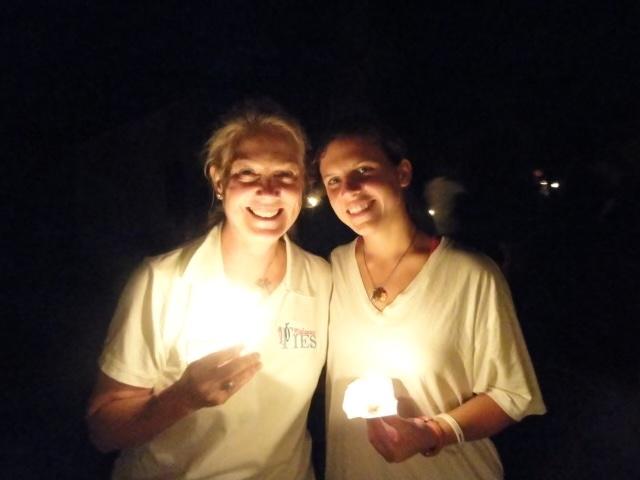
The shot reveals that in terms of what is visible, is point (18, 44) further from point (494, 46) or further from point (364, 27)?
point (494, 46)

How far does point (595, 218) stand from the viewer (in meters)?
6.56

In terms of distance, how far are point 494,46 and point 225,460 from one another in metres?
5.61

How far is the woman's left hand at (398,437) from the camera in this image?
6.68ft

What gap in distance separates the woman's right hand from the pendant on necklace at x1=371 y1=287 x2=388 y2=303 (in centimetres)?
70

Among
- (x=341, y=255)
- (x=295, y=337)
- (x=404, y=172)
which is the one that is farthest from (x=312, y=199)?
(x=295, y=337)

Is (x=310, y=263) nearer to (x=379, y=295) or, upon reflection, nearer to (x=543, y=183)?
(x=379, y=295)

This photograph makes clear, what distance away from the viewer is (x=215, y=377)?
194 centimetres

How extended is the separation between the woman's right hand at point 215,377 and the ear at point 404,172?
4.06ft

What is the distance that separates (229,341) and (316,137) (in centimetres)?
285

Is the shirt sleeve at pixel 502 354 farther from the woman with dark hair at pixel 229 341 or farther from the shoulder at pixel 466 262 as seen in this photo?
the woman with dark hair at pixel 229 341

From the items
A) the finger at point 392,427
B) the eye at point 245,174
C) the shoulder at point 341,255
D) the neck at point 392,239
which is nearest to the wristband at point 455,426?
the finger at point 392,427

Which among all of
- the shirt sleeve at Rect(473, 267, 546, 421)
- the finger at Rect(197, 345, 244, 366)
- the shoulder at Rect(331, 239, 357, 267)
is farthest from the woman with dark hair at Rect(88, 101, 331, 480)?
the shirt sleeve at Rect(473, 267, 546, 421)

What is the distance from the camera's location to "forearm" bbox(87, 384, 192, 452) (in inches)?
80.3

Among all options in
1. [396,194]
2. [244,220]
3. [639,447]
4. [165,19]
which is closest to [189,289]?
[244,220]
